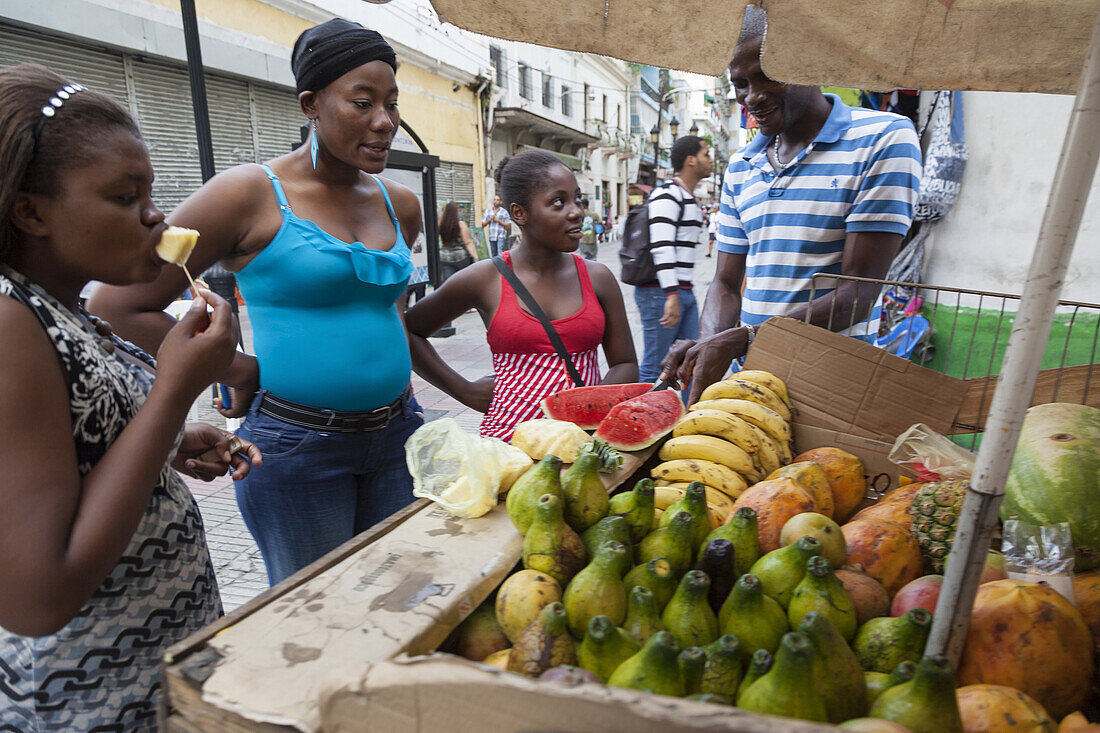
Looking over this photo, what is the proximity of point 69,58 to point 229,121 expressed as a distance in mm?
2942

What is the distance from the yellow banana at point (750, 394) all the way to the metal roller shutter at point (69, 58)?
30.7ft

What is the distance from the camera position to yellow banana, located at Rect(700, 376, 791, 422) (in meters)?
2.36

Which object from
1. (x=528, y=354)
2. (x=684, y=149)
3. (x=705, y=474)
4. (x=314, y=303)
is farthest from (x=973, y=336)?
(x=684, y=149)

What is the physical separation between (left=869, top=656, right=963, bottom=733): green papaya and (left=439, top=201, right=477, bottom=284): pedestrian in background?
11.0 metres

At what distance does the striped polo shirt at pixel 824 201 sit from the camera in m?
2.92

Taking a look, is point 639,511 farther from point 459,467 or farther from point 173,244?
point 173,244

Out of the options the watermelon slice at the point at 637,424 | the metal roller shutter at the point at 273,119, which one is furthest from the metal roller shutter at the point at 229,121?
the watermelon slice at the point at 637,424

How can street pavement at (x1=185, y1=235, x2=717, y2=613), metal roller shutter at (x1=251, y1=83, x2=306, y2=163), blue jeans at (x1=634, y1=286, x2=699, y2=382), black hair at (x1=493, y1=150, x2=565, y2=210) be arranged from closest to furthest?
black hair at (x1=493, y1=150, x2=565, y2=210) < street pavement at (x1=185, y1=235, x2=717, y2=613) < blue jeans at (x1=634, y1=286, x2=699, y2=382) < metal roller shutter at (x1=251, y1=83, x2=306, y2=163)

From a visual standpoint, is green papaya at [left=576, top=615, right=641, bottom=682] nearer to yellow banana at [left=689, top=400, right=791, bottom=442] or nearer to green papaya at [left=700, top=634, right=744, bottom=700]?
green papaya at [left=700, top=634, right=744, bottom=700]

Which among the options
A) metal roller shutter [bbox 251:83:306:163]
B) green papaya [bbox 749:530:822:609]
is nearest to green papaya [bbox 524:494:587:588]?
green papaya [bbox 749:530:822:609]

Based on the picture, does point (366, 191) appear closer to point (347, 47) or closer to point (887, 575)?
point (347, 47)

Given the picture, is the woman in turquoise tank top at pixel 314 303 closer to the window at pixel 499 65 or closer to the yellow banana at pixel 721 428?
the yellow banana at pixel 721 428

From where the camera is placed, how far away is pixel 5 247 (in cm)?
124

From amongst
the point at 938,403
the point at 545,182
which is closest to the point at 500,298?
the point at 545,182
